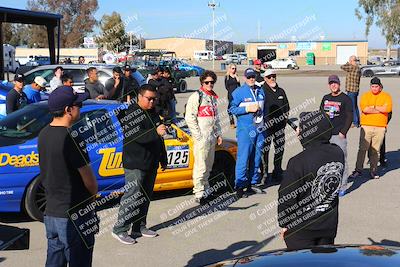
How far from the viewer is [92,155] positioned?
6.63 metres

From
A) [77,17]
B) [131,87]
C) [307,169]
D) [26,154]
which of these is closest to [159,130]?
[26,154]

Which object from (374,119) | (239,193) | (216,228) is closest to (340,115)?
(374,119)

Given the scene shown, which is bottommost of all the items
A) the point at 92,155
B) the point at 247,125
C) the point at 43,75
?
the point at 92,155

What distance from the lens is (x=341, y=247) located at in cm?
305

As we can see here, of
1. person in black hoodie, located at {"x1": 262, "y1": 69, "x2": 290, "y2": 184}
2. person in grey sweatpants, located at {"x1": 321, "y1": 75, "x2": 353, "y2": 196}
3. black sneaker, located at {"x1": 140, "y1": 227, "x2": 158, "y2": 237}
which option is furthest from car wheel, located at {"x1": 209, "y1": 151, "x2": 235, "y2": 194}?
black sneaker, located at {"x1": 140, "y1": 227, "x2": 158, "y2": 237}

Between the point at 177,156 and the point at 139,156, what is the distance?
5.50 ft

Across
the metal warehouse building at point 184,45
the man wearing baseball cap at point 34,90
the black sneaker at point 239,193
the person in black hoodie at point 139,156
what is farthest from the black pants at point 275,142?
the metal warehouse building at point 184,45

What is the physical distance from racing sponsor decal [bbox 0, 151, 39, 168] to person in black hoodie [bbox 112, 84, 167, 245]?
3.83 ft

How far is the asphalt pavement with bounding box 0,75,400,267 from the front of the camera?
5543mm

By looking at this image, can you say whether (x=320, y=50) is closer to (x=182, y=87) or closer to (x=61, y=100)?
(x=182, y=87)

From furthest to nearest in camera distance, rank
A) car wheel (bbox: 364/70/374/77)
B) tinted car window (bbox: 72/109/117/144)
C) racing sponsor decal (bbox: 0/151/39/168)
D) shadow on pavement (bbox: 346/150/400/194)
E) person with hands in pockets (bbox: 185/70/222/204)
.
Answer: car wheel (bbox: 364/70/374/77), shadow on pavement (bbox: 346/150/400/194), person with hands in pockets (bbox: 185/70/222/204), tinted car window (bbox: 72/109/117/144), racing sponsor decal (bbox: 0/151/39/168)

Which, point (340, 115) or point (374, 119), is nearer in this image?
point (340, 115)

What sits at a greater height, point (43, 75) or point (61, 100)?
point (43, 75)

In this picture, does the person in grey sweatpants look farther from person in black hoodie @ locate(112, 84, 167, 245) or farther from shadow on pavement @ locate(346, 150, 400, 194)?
person in black hoodie @ locate(112, 84, 167, 245)
